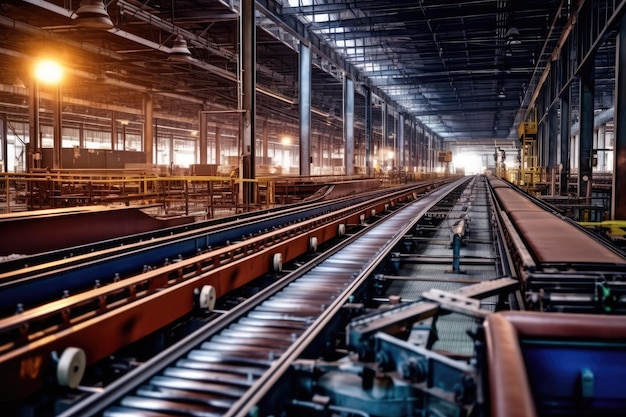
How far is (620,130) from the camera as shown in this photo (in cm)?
995

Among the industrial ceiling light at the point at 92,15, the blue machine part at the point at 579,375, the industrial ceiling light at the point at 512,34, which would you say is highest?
the industrial ceiling light at the point at 512,34

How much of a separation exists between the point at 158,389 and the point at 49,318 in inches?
40.9

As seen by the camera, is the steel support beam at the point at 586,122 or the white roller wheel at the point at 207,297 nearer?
the white roller wheel at the point at 207,297

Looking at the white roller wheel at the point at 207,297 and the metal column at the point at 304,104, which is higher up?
the metal column at the point at 304,104

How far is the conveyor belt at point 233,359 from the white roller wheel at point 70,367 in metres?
0.31

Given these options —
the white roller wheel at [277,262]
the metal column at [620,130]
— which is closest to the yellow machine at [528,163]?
the metal column at [620,130]

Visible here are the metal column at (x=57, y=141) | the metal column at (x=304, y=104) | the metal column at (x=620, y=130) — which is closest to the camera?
the metal column at (x=620, y=130)

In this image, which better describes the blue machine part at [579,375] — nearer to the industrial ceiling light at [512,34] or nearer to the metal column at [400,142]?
the industrial ceiling light at [512,34]

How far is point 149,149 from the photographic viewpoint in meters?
25.7

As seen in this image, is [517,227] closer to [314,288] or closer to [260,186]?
[314,288]

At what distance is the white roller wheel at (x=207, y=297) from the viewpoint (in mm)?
4660

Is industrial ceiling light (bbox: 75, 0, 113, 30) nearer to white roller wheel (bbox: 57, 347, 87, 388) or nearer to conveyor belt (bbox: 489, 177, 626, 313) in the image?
white roller wheel (bbox: 57, 347, 87, 388)

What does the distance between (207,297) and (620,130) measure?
28.8 ft

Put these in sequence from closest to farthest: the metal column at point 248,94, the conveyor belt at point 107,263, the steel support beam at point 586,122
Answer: the conveyor belt at point 107,263 → the metal column at point 248,94 → the steel support beam at point 586,122
